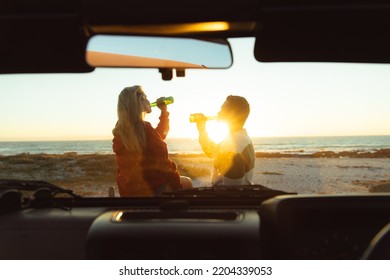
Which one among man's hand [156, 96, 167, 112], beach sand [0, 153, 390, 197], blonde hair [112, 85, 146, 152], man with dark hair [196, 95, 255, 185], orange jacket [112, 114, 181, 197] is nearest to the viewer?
man with dark hair [196, 95, 255, 185]

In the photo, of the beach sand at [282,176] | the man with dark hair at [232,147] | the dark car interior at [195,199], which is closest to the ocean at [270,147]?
the beach sand at [282,176]

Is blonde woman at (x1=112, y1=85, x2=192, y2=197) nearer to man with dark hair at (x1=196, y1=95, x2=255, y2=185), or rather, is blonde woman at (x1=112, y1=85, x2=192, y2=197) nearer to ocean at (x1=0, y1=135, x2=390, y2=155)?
man with dark hair at (x1=196, y1=95, x2=255, y2=185)

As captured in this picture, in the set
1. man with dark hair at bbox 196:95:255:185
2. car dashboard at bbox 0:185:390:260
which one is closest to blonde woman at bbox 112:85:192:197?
man with dark hair at bbox 196:95:255:185

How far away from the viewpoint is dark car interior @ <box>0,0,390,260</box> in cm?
185

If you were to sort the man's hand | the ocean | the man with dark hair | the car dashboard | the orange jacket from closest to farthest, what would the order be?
1. the car dashboard
2. the man with dark hair
3. the orange jacket
4. the man's hand
5. the ocean

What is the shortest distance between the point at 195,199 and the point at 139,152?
1906mm

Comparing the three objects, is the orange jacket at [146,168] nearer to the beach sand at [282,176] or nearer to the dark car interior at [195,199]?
the dark car interior at [195,199]

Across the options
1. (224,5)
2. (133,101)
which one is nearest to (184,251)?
(224,5)

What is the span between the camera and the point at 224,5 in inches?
71.8

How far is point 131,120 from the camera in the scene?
456cm

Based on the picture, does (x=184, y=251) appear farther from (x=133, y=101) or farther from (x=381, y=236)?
(x=133, y=101)

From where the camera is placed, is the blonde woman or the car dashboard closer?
the car dashboard

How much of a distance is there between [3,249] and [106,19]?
1.15 metres

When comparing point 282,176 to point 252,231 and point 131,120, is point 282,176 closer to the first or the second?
point 131,120
